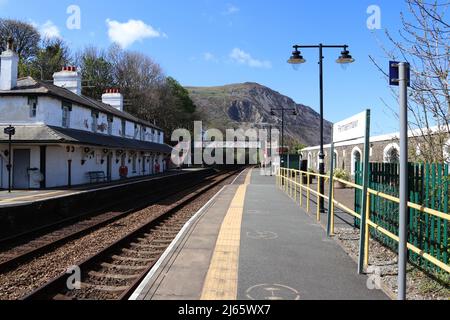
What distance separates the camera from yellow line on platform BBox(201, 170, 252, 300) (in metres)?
4.70

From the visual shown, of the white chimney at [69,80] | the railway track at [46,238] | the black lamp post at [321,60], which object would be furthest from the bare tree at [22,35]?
the black lamp post at [321,60]

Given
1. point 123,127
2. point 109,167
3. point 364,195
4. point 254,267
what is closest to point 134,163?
point 123,127

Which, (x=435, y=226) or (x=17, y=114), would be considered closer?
(x=435, y=226)

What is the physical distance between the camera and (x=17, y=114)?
70.0 ft

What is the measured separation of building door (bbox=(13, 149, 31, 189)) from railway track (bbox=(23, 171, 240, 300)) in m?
12.9

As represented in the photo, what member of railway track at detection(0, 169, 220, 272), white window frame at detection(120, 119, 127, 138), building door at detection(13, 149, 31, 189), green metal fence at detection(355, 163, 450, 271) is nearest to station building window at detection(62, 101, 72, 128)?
building door at detection(13, 149, 31, 189)

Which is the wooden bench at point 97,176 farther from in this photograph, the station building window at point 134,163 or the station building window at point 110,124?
the station building window at point 134,163

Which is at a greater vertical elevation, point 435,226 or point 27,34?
point 27,34

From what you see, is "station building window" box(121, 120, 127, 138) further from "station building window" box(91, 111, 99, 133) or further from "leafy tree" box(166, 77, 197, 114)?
"leafy tree" box(166, 77, 197, 114)

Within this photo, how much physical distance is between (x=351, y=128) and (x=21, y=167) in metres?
19.6

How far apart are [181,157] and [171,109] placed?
8.00m

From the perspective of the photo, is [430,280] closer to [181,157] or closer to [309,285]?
[309,285]
